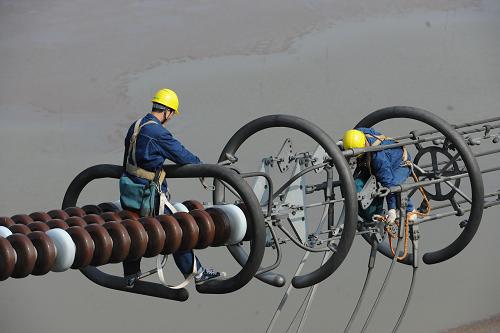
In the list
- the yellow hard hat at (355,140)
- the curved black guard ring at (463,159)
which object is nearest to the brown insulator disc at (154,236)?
the yellow hard hat at (355,140)

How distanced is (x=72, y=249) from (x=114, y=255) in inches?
20.8

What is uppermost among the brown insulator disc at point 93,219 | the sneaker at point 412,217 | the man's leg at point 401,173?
the man's leg at point 401,173

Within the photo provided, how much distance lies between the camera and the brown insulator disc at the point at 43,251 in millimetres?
11281

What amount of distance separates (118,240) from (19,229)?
3.40 ft

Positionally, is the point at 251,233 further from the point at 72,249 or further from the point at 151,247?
the point at 72,249

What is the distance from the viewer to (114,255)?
11.9 m

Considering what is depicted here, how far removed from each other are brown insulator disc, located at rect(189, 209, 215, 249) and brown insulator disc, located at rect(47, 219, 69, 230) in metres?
1.29

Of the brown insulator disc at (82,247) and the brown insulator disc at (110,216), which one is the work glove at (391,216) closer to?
the brown insulator disc at (110,216)

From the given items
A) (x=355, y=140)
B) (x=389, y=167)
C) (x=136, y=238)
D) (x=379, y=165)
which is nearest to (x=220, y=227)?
(x=136, y=238)

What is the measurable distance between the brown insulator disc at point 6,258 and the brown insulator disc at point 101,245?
0.94 m

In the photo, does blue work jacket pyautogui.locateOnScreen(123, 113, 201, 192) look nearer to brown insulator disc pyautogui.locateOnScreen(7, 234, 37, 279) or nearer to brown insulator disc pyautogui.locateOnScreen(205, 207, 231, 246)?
brown insulator disc pyautogui.locateOnScreen(205, 207, 231, 246)

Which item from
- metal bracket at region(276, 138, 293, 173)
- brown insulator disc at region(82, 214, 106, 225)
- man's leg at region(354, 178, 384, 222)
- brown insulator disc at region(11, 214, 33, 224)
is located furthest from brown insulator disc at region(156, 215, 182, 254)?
man's leg at region(354, 178, 384, 222)

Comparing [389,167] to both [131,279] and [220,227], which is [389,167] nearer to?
[220,227]

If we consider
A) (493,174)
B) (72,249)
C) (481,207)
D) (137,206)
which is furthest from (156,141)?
(493,174)
